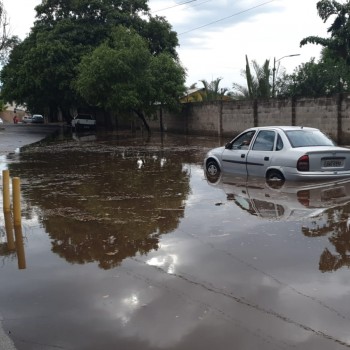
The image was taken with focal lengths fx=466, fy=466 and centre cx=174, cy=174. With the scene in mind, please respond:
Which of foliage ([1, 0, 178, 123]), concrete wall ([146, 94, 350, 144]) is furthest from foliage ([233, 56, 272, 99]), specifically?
foliage ([1, 0, 178, 123])

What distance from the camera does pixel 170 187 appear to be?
11062 millimetres

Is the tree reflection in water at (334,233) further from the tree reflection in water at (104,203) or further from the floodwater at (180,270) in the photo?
the tree reflection in water at (104,203)

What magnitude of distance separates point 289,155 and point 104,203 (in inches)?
158

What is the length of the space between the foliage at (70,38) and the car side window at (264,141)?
2809cm

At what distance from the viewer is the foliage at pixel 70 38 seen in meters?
38.1

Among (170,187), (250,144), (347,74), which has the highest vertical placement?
(347,74)

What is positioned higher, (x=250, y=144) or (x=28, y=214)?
(x=250, y=144)

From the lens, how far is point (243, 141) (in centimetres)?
1150

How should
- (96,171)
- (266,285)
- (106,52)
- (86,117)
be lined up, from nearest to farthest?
(266,285), (96,171), (106,52), (86,117)

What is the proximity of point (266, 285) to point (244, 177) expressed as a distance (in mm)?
6765

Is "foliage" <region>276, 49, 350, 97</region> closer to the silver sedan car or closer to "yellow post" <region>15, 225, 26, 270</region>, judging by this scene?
the silver sedan car

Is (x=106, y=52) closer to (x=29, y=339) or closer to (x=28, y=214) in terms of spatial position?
(x=28, y=214)

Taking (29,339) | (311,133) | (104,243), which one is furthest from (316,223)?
(29,339)

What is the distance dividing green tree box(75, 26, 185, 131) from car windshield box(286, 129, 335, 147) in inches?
825
